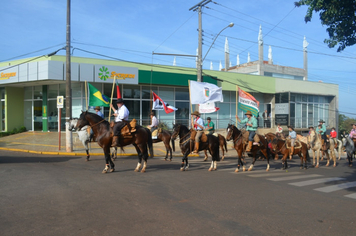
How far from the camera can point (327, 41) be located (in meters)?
9.02

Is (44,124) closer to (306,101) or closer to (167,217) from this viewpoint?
(167,217)

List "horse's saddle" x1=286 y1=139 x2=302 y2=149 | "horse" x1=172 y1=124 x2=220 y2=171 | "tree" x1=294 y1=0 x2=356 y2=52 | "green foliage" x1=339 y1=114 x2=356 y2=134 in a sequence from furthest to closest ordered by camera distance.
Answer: "green foliage" x1=339 y1=114 x2=356 y2=134 < "horse's saddle" x1=286 y1=139 x2=302 y2=149 < "horse" x1=172 y1=124 x2=220 y2=171 < "tree" x1=294 y1=0 x2=356 y2=52

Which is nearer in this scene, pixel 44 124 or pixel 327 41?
pixel 327 41

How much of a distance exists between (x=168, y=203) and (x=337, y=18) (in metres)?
7.17

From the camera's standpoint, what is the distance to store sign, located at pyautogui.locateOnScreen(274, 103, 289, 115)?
33656 millimetres

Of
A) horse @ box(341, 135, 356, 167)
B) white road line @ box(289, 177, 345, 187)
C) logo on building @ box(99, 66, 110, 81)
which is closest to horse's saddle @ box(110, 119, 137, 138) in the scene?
white road line @ box(289, 177, 345, 187)

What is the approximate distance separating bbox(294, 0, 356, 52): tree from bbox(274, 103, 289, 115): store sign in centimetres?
2562

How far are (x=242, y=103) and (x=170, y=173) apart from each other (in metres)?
7.62

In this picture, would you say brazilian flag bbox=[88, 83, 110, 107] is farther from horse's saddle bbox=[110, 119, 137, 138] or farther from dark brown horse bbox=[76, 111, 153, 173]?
horse's saddle bbox=[110, 119, 137, 138]

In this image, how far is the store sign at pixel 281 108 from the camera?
33656mm

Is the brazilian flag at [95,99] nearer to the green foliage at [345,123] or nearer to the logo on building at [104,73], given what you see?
the logo on building at [104,73]

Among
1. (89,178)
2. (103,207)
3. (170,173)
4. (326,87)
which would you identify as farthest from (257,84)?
(103,207)

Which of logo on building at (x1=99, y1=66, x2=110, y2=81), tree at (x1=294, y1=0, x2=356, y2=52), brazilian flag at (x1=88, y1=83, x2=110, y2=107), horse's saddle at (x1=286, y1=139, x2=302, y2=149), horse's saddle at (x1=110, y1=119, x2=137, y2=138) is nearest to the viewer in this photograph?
tree at (x1=294, y1=0, x2=356, y2=52)

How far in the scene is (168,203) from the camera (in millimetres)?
6746
